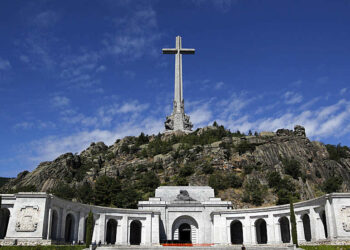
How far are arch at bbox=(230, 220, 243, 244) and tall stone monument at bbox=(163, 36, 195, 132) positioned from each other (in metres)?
57.1

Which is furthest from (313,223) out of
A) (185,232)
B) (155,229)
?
(155,229)

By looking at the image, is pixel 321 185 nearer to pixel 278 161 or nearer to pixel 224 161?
pixel 278 161

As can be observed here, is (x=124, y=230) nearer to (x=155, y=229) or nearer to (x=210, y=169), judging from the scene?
(x=155, y=229)

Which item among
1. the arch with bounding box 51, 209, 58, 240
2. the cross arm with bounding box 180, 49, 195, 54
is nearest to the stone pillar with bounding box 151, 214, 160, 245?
the arch with bounding box 51, 209, 58, 240

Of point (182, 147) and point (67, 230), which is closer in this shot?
point (67, 230)

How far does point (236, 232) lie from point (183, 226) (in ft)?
26.5

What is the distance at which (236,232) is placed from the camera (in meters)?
51.4

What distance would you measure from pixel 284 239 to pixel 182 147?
169 ft

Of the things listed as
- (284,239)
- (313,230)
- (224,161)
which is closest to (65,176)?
(224,161)

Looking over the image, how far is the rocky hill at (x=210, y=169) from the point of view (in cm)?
7712

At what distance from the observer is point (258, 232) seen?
50188 mm

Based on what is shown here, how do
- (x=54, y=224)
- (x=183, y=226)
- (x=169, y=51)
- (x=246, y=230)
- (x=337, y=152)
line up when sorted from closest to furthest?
1. (x=54, y=224)
2. (x=246, y=230)
3. (x=183, y=226)
4. (x=337, y=152)
5. (x=169, y=51)

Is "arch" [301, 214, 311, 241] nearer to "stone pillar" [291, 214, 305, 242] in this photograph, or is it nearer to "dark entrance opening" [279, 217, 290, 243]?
"stone pillar" [291, 214, 305, 242]

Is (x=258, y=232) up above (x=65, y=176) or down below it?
below
